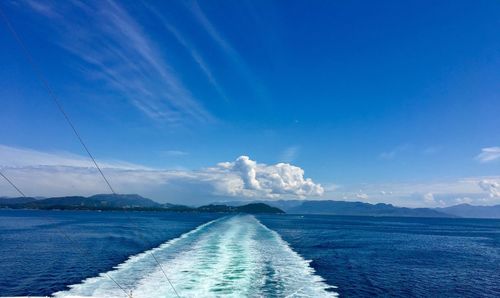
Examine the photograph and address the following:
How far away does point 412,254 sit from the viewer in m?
52.2

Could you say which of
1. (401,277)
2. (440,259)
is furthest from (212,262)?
(440,259)

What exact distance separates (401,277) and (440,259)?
723 inches

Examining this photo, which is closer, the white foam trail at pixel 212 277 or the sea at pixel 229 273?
the white foam trail at pixel 212 277

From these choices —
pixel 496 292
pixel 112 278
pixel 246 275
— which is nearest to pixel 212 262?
pixel 246 275

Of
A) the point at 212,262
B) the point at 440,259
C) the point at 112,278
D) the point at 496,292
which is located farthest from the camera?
the point at 440,259

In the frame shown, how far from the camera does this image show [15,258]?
3862cm

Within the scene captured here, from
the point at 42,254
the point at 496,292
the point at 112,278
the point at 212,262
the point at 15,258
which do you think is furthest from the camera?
the point at 42,254

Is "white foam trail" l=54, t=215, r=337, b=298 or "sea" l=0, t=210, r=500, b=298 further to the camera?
"sea" l=0, t=210, r=500, b=298

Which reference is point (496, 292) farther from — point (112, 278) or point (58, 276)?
point (58, 276)

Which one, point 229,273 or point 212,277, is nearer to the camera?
point 212,277

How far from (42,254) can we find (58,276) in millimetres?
14980

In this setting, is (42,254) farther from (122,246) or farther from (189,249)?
(189,249)

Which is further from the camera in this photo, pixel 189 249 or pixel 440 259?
pixel 440 259

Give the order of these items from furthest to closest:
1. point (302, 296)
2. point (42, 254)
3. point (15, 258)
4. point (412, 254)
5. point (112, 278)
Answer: point (412, 254) → point (42, 254) → point (15, 258) → point (112, 278) → point (302, 296)
